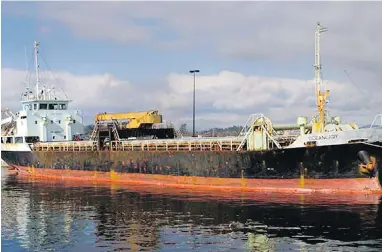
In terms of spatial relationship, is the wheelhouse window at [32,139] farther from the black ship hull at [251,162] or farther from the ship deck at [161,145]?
the black ship hull at [251,162]

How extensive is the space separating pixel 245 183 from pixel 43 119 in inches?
1363

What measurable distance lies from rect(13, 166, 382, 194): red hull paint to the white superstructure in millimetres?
13198

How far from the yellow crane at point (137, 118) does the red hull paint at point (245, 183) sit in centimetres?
675

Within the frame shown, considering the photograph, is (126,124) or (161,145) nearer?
(161,145)

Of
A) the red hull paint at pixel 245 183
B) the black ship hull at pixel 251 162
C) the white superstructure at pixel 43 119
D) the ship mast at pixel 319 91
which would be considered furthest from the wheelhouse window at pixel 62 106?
the ship mast at pixel 319 91

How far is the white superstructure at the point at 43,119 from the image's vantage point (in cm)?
6200

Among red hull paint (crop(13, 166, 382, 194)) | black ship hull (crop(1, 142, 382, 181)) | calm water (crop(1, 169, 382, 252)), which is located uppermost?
black ship hull (crop(1, 142, 382, 181))

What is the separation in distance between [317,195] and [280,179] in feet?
10.9

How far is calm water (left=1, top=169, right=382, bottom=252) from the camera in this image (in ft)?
68.1

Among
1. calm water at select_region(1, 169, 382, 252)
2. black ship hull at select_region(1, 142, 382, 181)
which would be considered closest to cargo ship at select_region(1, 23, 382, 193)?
black ship hull at select_region(1, 142, 382, 181)

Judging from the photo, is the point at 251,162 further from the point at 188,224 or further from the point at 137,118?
the point at 137,118

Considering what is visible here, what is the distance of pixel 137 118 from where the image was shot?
5328cm

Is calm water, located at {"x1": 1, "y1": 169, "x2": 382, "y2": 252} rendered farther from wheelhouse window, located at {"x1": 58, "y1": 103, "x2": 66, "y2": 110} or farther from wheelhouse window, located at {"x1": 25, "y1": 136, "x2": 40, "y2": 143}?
wheelhouse window, located at {"x1": 58, "y1": 103, "x2": 66, "y2": 110}

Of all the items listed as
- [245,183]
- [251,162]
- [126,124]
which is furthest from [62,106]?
[251,162]
